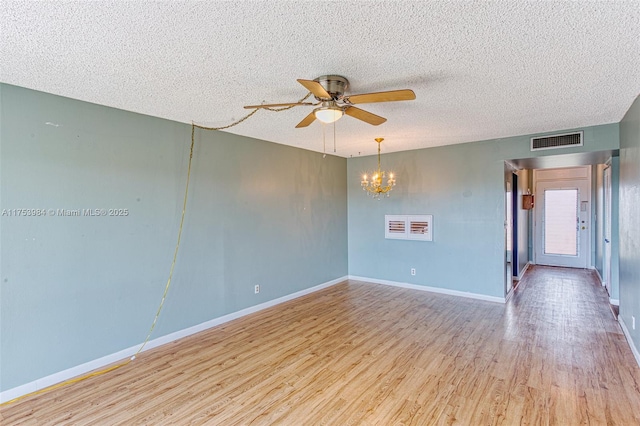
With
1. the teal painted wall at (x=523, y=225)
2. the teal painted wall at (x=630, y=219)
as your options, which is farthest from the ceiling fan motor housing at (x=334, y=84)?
the teal painted wall at (x=523, y=225)

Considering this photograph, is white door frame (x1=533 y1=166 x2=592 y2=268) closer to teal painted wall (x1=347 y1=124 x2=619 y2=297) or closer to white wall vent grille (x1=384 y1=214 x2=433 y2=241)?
teal painted wall (x1=347 y1=124 x2=619 y2=297)

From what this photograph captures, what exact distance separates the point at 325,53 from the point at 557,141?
3916 millimetres

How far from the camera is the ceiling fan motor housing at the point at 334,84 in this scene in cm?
249

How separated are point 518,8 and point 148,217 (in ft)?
11.8

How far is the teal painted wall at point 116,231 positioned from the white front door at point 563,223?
6682mm

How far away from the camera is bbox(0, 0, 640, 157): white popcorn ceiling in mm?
1705

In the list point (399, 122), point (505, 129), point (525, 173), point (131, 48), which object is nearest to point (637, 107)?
point (505, 129)

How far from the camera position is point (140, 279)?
11.3ft

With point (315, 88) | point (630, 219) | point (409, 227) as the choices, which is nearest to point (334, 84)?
point (315, 88)

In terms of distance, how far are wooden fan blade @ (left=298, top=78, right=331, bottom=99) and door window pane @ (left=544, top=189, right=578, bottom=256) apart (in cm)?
773

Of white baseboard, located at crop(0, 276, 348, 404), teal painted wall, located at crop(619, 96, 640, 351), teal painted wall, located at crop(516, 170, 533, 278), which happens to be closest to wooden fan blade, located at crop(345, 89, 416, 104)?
teal painted wall, located at crop(619, 96, 640, 351)

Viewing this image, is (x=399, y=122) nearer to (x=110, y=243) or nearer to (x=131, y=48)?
(x=131, y=48)

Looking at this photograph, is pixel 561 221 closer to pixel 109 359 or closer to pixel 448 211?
pixel 448 211

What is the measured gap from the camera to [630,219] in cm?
329
